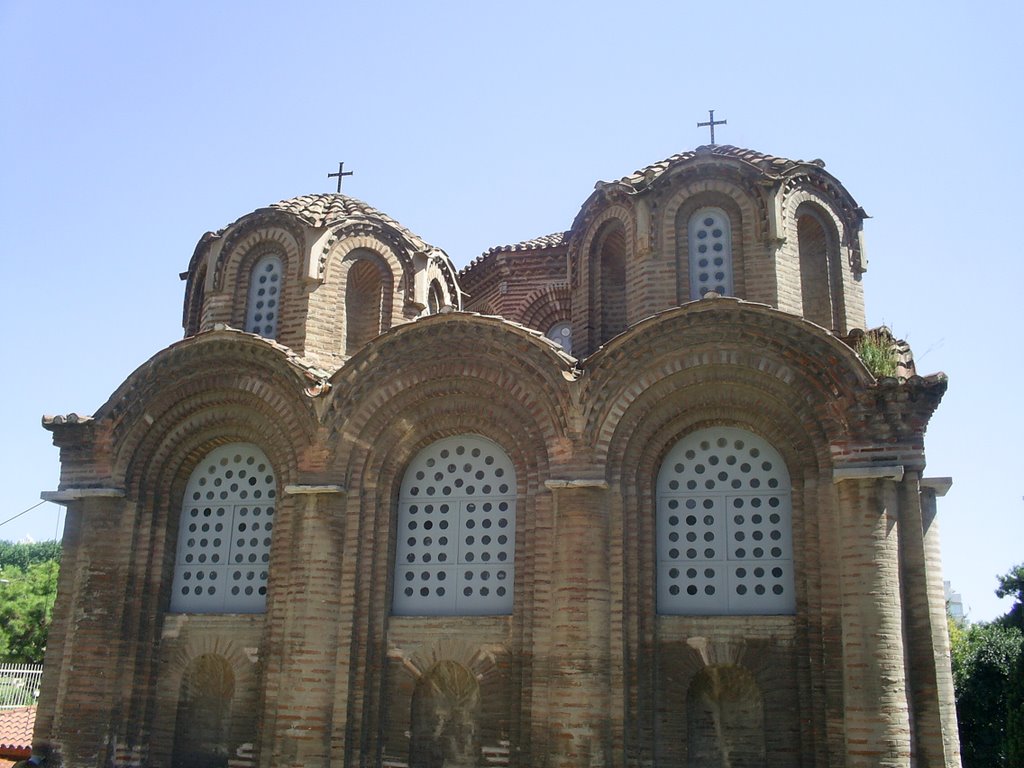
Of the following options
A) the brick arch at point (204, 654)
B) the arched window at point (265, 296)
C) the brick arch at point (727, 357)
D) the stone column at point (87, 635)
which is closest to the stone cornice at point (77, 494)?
the stone column at point (87, 635)

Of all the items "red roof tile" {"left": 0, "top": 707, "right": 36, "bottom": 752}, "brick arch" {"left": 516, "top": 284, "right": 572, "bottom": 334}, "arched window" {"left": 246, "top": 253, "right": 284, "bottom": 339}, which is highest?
"brick arch" {"left": 516, "top": 284, "right": 572, "bottom": 334}

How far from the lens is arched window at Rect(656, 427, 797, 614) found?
11914 millimetres

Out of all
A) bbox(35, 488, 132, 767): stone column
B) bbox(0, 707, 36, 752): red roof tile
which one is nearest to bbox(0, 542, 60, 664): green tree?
bbox(0, 707, 36, 752): red roof tile

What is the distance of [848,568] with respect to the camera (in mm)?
11078

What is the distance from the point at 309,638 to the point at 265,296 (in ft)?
18.6

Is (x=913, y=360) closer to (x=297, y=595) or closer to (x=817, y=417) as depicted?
(x=817, y=417)

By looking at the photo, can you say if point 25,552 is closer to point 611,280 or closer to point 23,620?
point 23,620

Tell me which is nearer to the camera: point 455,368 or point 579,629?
point 579,629

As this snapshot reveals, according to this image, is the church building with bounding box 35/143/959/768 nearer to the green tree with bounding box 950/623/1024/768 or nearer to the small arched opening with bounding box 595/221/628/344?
the small arched opening with bounding box 595/221/628/344

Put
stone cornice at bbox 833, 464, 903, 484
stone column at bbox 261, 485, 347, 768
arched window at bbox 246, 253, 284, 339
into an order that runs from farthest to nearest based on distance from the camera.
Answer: arched window at bbox 246, 253, 284, 339 → stone column at bbox 261, 485, 347, 768 → stone cornice at bbox 833, 464, 903, 484

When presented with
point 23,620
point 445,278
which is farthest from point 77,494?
point 23,620

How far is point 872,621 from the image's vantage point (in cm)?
1079

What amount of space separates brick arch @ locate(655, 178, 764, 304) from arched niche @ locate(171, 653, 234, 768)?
8.21m

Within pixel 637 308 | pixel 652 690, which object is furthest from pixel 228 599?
pixel 637 308
